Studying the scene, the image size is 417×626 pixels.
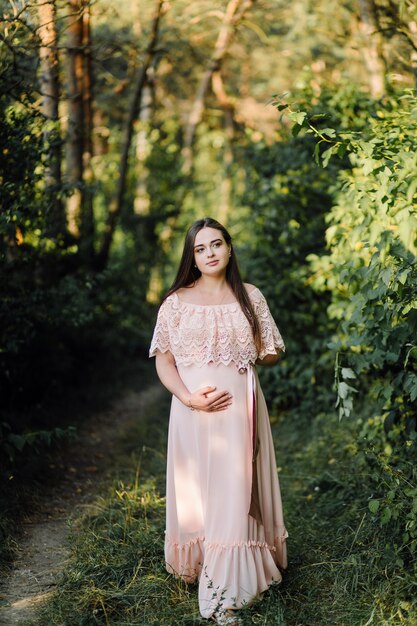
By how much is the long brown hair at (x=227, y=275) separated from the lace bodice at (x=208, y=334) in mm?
38

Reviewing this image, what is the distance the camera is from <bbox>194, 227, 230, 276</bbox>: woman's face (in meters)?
3.68

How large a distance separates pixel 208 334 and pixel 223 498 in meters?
0.84

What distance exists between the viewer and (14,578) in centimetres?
412

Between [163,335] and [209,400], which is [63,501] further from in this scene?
[209,400]

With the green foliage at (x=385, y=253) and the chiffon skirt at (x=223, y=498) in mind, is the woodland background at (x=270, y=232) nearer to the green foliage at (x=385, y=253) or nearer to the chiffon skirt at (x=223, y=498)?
the green foliage at (x=385, y=253)

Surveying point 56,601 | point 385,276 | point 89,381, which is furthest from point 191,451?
point 89,381

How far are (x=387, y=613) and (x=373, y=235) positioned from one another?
1873 mm

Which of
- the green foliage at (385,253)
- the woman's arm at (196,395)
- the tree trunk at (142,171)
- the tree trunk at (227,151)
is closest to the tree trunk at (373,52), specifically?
the green foliage at (385,253)

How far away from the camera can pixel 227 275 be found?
3787 mm

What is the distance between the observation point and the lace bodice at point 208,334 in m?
3.58

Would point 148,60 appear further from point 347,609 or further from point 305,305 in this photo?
point 347,609

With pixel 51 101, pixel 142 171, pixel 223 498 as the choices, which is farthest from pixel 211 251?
pixel 142 171

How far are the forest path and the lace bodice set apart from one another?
63.1 inches

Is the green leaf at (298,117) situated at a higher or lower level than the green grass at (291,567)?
higher
